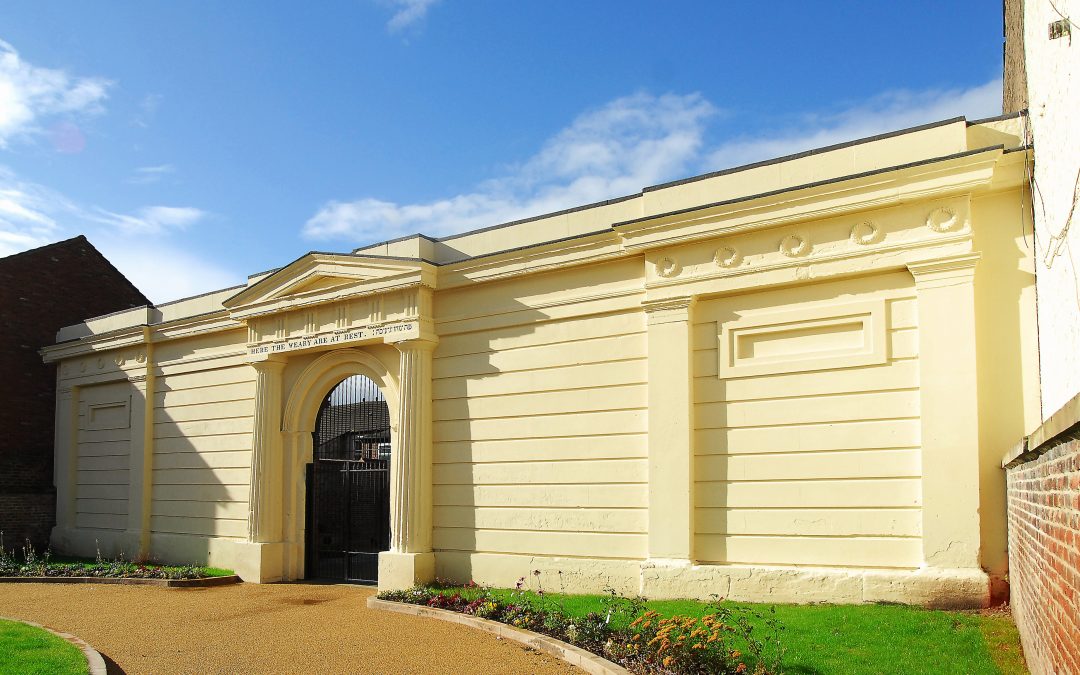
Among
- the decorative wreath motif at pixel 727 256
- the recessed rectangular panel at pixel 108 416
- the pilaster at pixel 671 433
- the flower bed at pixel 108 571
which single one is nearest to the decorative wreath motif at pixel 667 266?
the pilaster at pixel 671 433

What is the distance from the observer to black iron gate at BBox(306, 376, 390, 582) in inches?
602

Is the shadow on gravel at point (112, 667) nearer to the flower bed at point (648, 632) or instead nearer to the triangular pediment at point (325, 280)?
the flower bed at point (648, 632)

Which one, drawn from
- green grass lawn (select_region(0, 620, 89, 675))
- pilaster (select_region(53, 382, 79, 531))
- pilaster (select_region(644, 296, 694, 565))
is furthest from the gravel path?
pilaster (select_region(53, 382, 79, 531))

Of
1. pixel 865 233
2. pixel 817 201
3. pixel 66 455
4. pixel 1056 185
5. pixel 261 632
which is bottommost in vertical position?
pixel 261 632

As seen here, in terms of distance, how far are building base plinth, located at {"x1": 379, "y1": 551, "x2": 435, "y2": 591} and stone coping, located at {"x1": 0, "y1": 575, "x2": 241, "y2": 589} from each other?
3952mm

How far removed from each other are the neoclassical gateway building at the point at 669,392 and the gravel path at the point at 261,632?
5.23ft

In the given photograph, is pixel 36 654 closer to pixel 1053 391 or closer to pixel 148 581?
pixel 148 581

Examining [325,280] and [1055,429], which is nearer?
[1055,429]

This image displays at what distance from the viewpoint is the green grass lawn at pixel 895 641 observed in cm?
732

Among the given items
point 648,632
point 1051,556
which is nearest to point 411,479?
point 648,632

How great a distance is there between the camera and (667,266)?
11.8m

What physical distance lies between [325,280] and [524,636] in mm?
8480

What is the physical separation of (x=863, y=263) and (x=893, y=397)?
1686 mm

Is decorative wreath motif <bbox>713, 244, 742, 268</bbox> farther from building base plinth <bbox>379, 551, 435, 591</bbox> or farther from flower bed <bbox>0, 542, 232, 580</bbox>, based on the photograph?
flower bed <bbox>0, 542, 232, 580</bbox>
